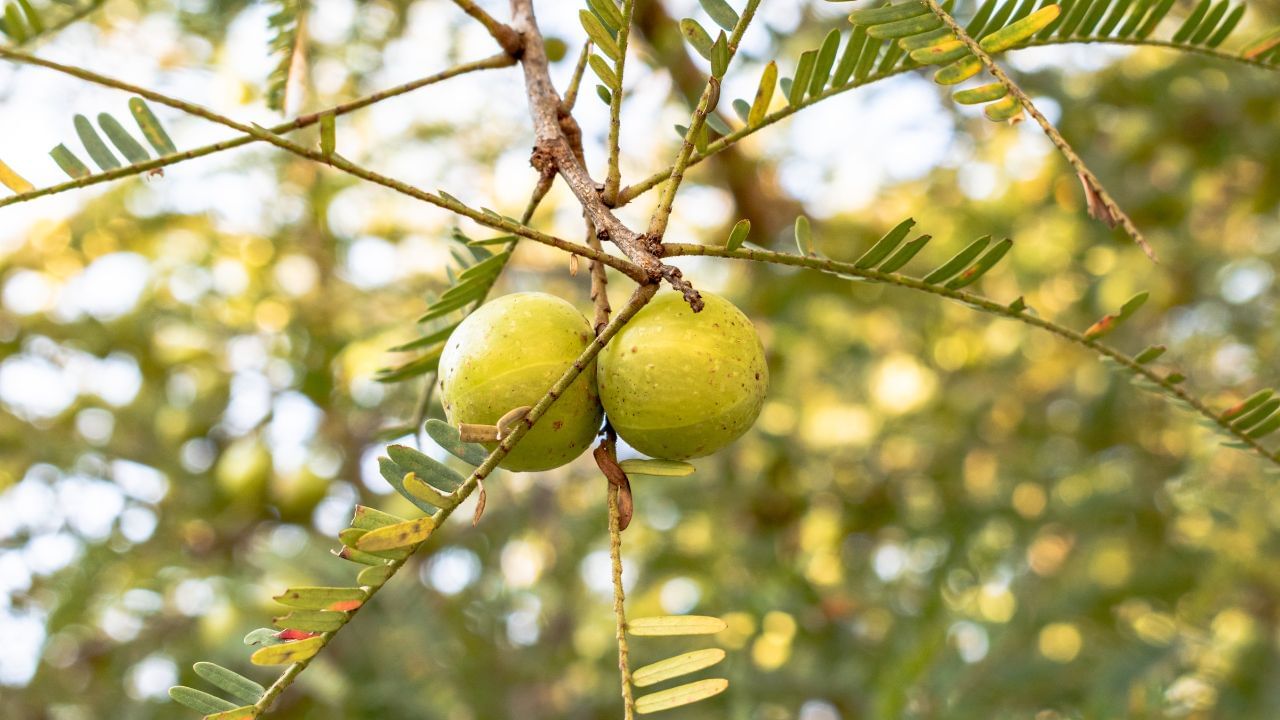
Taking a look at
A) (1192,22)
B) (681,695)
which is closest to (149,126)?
(681,695)

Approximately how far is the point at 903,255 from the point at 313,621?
2.12ft

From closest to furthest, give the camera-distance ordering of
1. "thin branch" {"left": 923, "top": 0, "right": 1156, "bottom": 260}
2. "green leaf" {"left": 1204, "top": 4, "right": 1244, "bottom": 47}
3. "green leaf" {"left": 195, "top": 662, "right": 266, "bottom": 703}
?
"thin branch" {"left": 923, "top": 0, "right": 1156, "bottom": 260}
"green leaf" {"left": 195, "top": 662, "right": 266, "bottom": 703}
"green leaf" {"left": 1204, "top": 4, "right": 1244, "bottom": 47}

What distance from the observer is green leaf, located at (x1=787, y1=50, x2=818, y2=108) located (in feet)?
3.37

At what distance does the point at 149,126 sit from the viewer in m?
0.96

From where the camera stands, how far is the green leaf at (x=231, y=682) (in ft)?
2.98

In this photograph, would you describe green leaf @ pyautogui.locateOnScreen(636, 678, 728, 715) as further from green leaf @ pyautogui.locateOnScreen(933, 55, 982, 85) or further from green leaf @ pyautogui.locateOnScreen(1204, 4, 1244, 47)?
green leaf @ pyautogui.locateOnScreen(1204, 4, 1244, 47)

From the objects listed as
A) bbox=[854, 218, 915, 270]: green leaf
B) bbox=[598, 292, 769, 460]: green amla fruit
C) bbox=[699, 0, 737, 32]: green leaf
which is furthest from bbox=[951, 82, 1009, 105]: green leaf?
bbox=[598, 292, 769, 460]: green amla fruit

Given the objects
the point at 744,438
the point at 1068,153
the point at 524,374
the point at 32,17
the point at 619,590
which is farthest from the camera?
the point at 744,438

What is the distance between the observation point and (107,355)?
321cm

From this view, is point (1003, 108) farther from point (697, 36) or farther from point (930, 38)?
point (697, 36)

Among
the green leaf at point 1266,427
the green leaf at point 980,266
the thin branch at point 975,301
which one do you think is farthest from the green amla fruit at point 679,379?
the green leaf at point 1266,427

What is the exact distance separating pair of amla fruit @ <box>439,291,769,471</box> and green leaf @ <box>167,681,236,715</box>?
353mm

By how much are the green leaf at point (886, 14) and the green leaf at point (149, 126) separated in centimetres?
66

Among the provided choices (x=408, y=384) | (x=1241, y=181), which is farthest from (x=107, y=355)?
(x=1241, y=181)
